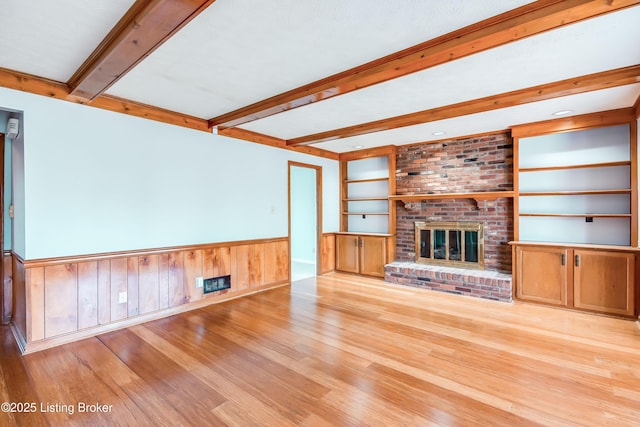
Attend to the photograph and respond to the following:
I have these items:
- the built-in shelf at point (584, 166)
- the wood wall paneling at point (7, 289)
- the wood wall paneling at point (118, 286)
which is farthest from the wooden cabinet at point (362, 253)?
the wood wall paneling at point (7, 289)

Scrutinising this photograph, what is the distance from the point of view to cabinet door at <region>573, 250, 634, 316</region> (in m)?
3.50

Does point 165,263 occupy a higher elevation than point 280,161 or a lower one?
lower

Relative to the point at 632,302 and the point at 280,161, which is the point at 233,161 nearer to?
the point at 280,161

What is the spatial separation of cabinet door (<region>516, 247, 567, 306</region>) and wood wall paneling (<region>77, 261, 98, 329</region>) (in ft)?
16.5

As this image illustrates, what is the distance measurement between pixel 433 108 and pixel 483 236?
7.48 ft

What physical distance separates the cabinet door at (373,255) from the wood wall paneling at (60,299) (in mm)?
4234

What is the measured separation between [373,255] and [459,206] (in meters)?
1.68

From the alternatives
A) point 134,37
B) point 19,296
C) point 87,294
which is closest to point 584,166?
point 134,37

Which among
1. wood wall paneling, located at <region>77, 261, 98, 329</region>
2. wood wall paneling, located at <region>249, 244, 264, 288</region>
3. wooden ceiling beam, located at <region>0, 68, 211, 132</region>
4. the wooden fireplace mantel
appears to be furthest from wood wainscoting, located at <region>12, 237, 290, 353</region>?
the wooden fireplace mantel

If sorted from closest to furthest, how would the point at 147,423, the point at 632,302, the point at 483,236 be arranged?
the point at 147,423, the point at 632,302, the point at 483,236

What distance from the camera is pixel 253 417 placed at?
1.88 m

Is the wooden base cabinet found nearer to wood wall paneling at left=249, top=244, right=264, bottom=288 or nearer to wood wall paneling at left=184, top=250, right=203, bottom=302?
wood wall paneling at left=249, top=244, right=264, bottom=288

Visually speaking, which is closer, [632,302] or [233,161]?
[632,302]

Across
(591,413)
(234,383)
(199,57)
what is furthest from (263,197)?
(591,413)
